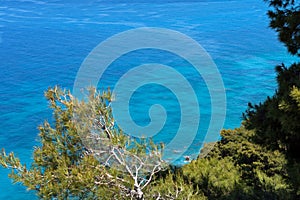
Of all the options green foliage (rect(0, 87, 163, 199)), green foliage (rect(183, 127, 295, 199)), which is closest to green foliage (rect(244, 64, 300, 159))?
green foliage (rect(183, 127, 295, 199))

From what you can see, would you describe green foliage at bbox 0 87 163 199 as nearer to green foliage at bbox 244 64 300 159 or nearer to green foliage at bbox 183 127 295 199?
green foliage at bbox 183 127 295 199

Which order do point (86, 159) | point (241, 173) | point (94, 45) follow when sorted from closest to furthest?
1. point (86, 159)
2. point (241, 173)
3. point (94, 45)

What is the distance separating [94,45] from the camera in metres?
33.6

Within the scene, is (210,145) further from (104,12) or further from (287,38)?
(104,12)

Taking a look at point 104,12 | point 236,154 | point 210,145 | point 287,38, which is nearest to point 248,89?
point 210,145

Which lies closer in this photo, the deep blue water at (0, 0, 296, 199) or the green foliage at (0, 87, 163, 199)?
the green foliage at (0, 87, 163, 199)

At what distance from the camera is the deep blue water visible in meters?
21.8

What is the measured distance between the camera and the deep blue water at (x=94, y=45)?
71.6 feet

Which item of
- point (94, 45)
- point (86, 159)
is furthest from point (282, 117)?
point (94, 45)

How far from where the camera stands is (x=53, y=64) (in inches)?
1179

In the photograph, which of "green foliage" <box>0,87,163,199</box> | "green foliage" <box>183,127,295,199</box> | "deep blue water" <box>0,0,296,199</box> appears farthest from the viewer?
"deep blue water" <box>0,0,296,199</box>

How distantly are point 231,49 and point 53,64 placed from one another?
14061 millimetres

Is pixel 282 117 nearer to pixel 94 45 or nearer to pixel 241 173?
pixel 241 173

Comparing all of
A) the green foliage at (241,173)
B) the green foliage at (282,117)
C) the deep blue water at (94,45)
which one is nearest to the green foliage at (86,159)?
the green foliage at (241,173)
